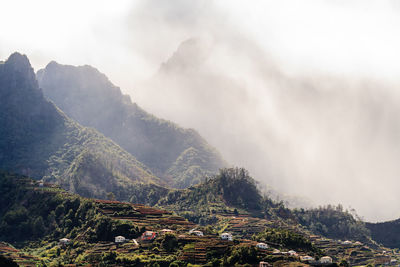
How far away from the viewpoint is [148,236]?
183m

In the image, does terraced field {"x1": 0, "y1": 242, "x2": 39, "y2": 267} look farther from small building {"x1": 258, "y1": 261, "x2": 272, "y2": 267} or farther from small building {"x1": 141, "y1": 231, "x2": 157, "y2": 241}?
small building {"x1": 258, "y1": 261, "x2": 272, "y2": 267}

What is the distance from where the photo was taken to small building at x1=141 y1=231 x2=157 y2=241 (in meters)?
182

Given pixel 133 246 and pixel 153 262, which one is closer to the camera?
pixel 153 262

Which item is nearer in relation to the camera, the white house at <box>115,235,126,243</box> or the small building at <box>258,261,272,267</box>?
the small building at <box>258,261,272,267</box>

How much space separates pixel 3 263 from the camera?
13450 centimetres

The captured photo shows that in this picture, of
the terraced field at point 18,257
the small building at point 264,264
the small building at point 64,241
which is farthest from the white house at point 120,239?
the small building at point 264,264

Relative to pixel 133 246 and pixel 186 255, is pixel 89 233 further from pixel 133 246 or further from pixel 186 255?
pixel 186 255

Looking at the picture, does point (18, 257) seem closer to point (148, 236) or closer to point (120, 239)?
point (120, 239)

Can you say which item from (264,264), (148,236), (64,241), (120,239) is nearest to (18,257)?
(64,241)

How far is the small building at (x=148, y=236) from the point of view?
599 feet

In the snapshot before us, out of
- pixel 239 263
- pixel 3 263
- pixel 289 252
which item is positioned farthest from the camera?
pixel 289 252

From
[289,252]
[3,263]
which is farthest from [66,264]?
[289,252]

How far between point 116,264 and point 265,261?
56066 millimetres

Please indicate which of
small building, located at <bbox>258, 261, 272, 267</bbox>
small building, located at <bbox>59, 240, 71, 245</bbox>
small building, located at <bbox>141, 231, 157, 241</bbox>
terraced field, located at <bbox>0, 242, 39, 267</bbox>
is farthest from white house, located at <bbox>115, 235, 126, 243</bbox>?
small building, located at <bbox>258, 261, 272, 267</bbox>
